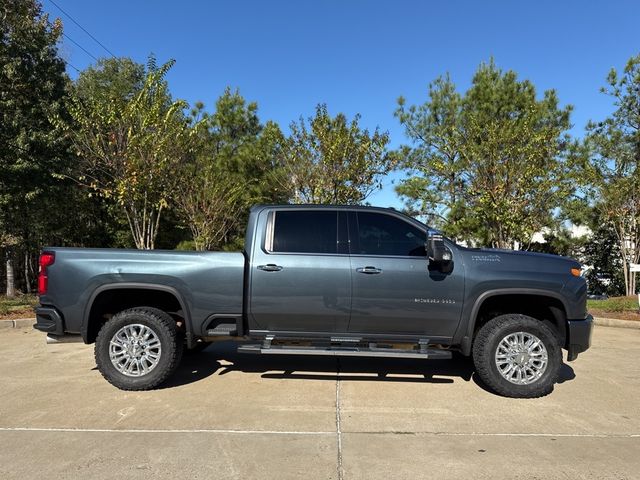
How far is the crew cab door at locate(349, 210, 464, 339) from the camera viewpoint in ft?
17.2

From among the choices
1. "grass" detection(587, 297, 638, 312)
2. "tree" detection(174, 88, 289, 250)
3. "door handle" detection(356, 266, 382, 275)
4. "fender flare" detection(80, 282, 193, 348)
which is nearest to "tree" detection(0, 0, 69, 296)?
"tree" detection(174, 88, 289, 250)

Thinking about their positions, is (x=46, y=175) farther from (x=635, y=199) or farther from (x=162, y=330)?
(x=635, y=199)

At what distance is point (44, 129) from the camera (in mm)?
13172

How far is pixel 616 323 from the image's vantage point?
10.2m

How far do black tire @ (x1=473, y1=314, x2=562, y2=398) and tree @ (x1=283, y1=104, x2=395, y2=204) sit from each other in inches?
361

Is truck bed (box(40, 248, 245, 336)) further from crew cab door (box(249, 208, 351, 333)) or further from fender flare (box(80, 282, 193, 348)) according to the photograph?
crew cab door (box(249, 208, 351, 333))

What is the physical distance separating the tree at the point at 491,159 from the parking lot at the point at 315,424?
7.47 meters

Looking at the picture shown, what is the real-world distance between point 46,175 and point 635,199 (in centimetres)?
1637

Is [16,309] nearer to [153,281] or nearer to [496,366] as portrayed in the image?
[153,281]

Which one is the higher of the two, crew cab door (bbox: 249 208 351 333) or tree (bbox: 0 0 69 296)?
tree (bbox: 0 0 69 296)

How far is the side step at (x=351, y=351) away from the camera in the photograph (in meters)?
5.19

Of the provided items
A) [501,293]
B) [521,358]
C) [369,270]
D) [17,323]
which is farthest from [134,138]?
[521,358]

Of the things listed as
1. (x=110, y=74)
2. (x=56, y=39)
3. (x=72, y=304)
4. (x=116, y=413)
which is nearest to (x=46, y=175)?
(x=56, y=39)

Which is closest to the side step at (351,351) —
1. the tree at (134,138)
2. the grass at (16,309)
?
the grass at (16,309)
